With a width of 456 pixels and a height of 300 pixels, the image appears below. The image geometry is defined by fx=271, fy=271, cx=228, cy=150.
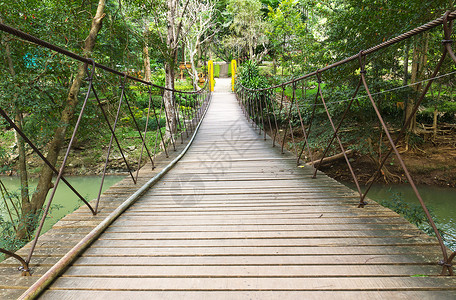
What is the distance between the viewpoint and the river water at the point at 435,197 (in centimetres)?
562

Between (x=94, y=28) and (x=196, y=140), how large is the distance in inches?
95.1

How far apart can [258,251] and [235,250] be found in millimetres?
115

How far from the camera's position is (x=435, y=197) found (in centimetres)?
662

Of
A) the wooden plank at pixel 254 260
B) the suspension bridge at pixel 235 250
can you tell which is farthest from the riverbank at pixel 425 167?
the wooden plank at pixel 254 260

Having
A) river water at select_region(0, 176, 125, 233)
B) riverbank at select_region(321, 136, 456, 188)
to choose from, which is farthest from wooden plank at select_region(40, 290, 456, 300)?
A: riverbank at select_region(321, 136, 456, 188)

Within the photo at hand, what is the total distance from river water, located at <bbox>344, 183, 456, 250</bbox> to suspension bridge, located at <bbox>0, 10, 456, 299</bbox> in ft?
16.0

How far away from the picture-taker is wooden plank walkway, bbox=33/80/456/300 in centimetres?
109

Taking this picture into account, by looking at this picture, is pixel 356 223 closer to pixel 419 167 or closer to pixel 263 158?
pixel 263 158

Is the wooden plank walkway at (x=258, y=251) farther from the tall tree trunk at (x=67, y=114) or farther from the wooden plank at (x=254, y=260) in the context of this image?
the tall tree trunk at (x=67, y=114)

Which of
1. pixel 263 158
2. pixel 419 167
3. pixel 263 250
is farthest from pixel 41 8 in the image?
pixel 419 167

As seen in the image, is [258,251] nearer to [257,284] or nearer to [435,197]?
[257,284]

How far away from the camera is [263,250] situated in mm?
1354

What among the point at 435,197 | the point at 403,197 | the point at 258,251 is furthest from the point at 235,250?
the point at 435,197

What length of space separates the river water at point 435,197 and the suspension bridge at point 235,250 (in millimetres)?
4878
